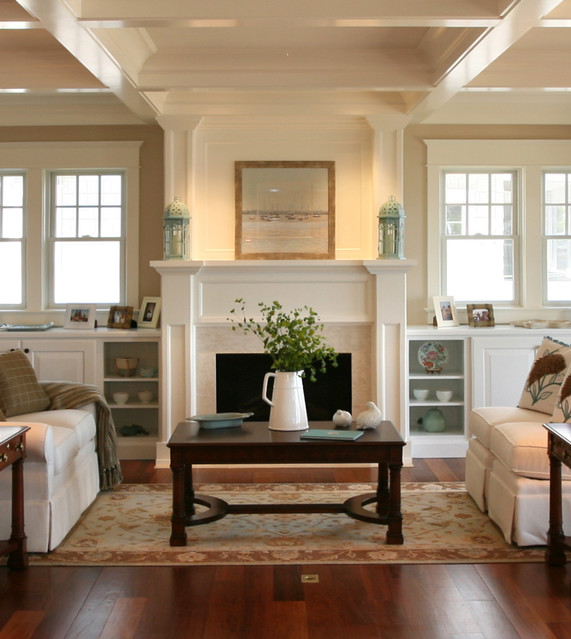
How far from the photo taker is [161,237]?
6469 millimetres

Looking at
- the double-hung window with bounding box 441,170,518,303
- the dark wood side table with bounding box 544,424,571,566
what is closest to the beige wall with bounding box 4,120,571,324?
the double-hung window with bounding box 441,170,518,303

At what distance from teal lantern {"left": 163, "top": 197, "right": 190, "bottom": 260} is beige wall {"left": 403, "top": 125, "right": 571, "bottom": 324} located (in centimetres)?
185

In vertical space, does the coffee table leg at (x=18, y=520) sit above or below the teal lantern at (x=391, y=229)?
below

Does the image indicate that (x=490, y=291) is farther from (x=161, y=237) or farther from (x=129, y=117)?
(x=129, y=117)

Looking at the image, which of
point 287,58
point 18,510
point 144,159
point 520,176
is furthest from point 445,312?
point 18,510

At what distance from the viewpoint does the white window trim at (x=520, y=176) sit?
650 centimetres

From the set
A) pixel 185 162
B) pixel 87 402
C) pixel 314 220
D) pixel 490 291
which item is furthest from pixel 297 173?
pixel 87 402

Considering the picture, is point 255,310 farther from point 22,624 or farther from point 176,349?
point 22,624

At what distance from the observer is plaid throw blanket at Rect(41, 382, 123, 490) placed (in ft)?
16.4

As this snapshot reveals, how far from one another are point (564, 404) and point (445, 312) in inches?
89.2

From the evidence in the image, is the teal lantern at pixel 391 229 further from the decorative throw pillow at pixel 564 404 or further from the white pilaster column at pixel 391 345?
the decorative throw pillow at pixel 564 404

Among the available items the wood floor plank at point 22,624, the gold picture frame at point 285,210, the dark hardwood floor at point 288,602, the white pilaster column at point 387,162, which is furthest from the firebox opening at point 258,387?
the wood floor plank at point 22,624

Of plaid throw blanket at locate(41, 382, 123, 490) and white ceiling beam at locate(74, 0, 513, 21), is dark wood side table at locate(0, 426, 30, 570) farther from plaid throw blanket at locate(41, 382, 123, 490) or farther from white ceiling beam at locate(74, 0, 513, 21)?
white ceiling beam at locate(74, 0, 513, 21)

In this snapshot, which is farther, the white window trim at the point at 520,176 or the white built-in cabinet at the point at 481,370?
the white window trim at the point at 520,176
